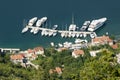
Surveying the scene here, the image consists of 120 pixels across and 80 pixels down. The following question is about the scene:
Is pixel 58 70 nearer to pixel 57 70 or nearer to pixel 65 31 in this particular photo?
pixel 57 70

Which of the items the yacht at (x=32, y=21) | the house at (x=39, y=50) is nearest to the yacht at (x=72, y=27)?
the yacht at (x=32, y=21)

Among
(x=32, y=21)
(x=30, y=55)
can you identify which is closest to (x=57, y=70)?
(x=30, y=55)

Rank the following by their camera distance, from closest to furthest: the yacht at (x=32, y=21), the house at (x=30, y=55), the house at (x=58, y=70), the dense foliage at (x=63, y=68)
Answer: the dense foliage at (x=63, y=68) → the house at (x=58, y=70) → the house at (x=30, y=55) → the yacht at (x=32, y=21)

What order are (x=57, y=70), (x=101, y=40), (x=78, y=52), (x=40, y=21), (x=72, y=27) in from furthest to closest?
1. (x=40, y=21)
2. (x=72, y=27)
3. (x=101, y=40)
4. (x=78, y=52)
5. (x=57, y=70)

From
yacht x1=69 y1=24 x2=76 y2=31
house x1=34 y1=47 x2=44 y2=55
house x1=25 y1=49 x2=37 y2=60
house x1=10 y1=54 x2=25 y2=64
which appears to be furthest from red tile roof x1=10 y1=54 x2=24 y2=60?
yacht x1=69 y1=24 x2=76 y2=31

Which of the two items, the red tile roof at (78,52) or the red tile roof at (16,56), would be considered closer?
the red tile roof at (16,56)

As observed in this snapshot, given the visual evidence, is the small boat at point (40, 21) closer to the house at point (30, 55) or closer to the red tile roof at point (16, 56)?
the house at point (30, 55)
